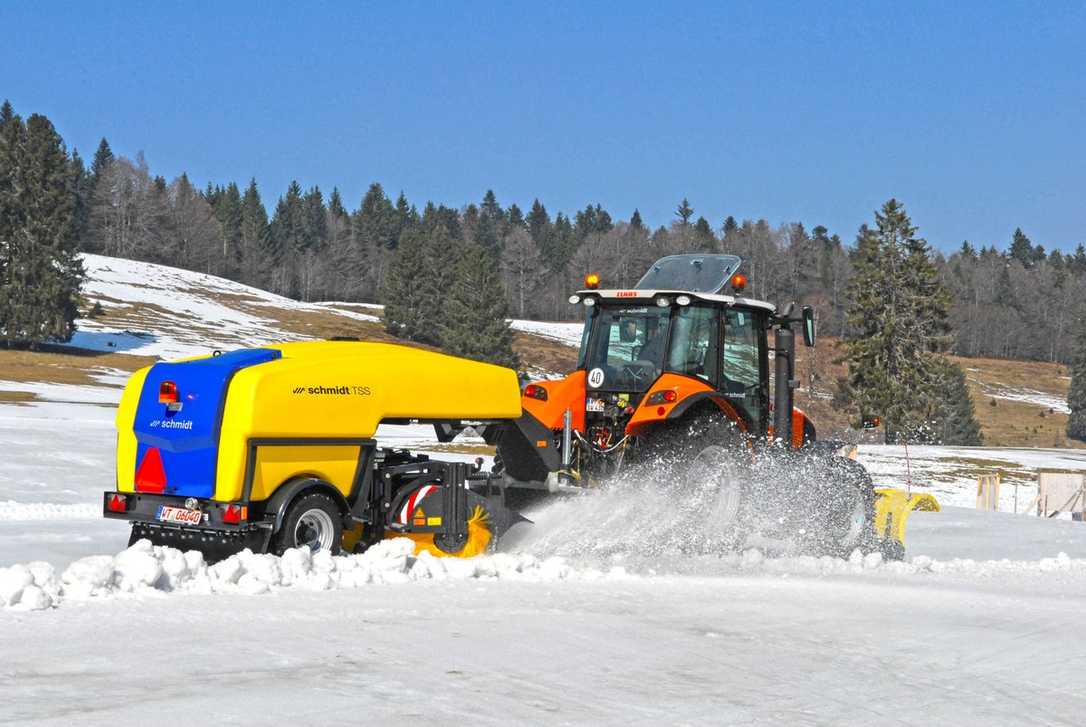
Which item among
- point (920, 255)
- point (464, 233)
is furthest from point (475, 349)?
point (464, 233)

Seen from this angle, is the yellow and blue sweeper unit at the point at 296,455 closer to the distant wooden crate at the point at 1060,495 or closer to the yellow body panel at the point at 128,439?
the yellow body panel at the point at 128,439

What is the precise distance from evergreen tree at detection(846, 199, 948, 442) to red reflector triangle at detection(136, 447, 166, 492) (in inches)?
1763

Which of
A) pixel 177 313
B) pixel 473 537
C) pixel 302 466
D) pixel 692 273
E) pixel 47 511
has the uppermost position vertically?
pixel 177 313

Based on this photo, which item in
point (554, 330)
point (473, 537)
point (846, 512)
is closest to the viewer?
point (473, 537)

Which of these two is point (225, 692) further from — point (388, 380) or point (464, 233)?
point (464, 233)

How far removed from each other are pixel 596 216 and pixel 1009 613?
173 m

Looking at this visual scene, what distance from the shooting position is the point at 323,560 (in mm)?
7105

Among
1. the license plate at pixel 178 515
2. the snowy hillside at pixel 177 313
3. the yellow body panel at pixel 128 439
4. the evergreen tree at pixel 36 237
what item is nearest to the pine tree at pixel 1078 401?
the snowy hillside at pixel 177 313

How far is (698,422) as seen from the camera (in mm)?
10078

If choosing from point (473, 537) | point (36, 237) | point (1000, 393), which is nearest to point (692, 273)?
point (473, 537)

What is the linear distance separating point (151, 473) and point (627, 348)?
14.2ft

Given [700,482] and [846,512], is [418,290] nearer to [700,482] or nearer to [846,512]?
[846,512]

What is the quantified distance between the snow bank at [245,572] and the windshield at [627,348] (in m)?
2.38

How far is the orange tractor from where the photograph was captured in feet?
31.7
